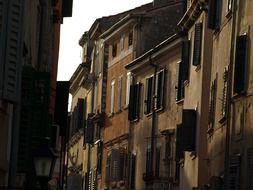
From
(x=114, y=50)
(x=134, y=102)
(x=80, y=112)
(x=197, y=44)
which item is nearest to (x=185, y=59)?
(x=197, y=44)

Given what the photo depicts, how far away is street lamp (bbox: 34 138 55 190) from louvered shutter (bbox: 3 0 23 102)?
1415 mm

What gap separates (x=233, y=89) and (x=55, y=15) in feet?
25.7

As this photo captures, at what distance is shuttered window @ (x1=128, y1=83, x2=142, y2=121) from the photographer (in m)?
48.9

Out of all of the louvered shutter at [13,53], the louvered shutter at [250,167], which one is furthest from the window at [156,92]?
the louvered shutter at [13,53]

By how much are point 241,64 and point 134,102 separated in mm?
23748

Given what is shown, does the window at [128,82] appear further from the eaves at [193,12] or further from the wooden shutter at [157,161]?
the eaves at [193,12]

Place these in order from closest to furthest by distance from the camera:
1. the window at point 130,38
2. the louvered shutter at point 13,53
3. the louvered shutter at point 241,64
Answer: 1. the louvered shutter at point 13,53
2. the louvered shutter at point 241,64
3. the window at point 130,38

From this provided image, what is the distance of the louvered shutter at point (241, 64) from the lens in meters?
25.3

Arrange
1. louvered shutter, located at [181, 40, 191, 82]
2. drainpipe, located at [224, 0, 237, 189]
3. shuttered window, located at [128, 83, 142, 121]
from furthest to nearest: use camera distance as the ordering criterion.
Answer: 1. shuttered window, located at [128, 83, 142, 121]
2. louvered shutter, located at [181, 40, 191, 82]
3. drainpipe, located at [224, 0, 237, 189]

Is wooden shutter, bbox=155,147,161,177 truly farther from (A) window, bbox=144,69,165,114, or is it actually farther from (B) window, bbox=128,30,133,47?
(B) window, bbox=128,30,133,47

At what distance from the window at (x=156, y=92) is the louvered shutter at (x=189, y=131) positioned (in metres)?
8.93

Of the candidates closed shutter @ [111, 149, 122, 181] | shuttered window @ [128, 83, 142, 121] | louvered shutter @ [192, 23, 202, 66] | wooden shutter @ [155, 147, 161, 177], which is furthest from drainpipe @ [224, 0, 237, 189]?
closed shutter @ [111, 149, 122, 181]

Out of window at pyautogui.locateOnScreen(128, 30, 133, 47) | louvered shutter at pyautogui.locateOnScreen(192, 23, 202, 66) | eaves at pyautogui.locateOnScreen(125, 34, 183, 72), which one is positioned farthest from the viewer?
window at pyautogui.locateOnScreen(128, 30, 133, 47)

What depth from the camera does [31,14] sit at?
2228 centimetres
